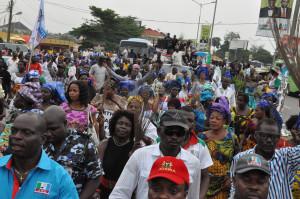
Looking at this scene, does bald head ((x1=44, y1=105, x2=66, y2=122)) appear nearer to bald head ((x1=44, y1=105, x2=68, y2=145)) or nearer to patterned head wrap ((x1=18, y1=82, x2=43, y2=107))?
bald head ((x1=44, y1=105, x2=68, y2=145))

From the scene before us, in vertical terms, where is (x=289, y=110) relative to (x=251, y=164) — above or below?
below

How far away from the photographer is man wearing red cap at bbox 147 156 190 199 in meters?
2.64

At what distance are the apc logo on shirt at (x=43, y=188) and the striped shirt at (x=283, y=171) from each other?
161 centimetres

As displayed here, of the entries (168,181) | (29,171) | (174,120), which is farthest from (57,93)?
(168,181)

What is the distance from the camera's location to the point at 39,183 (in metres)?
2.71

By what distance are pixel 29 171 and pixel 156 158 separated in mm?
985

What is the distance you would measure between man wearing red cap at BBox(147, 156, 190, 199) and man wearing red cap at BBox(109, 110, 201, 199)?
0.45 metres

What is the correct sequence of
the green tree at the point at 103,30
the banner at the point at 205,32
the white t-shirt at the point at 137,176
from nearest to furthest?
the white t-shirt at the point at 137,176 < the banner at the point at 205,32 < the green tree at the point at 103,30

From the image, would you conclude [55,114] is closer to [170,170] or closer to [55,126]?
[55,126]

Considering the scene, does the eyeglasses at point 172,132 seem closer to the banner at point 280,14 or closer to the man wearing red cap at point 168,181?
the man wearing red cap at point 168,181

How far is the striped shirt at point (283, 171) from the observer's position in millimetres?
3500

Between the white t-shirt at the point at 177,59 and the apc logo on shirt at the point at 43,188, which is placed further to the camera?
the white t-shirt at the point at 177,59

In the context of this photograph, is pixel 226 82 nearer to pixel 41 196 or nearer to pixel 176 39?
pixel 41 196

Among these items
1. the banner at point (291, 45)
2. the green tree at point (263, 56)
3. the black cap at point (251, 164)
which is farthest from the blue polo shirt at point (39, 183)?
the green tree at point (263, 56)
